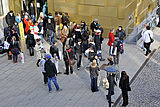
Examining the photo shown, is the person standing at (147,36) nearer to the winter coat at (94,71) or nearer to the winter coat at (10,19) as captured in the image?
the winter coat at (94,71)

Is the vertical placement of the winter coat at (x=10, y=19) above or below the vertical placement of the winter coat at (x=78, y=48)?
above

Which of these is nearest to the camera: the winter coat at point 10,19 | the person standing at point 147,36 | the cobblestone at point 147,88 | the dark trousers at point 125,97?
the dark trousers at point 125,97

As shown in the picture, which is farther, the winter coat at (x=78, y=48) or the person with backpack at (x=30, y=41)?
the person with backpack at (x=30, y=41)

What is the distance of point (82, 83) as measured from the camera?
45.0ft

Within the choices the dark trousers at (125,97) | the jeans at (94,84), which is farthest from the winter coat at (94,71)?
the dark trousers at (125,97)

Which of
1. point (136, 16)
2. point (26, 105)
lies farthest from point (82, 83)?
point (136, 16)

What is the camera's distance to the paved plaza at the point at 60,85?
12180mm

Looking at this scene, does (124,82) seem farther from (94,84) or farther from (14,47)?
(14,47)

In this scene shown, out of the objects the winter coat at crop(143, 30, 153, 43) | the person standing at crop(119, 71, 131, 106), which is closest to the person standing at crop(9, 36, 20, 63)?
the person standing at crop(119, 71, 131, 106)

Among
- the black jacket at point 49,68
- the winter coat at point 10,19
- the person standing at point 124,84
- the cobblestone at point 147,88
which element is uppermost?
the winter coat at point 10,19

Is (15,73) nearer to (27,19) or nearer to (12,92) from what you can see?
(12,92)

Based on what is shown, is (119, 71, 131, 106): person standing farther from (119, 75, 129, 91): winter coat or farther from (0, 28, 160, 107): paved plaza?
(0, 28, 160, 107): paved plaza

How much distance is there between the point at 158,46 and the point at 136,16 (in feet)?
12.0

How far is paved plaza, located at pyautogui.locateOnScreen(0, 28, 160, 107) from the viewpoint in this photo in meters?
12.2
